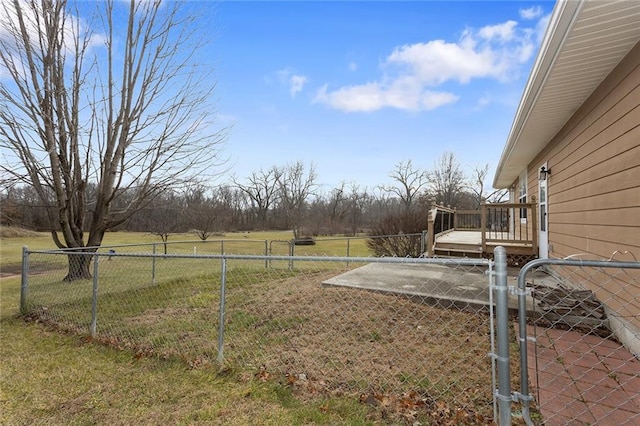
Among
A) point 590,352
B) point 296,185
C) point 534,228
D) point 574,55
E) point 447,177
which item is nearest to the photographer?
point 590,352

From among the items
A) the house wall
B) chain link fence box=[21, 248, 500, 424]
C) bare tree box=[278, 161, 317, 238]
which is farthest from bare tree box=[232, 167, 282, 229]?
the house wall

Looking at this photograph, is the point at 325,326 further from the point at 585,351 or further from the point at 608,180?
the point at 608,180

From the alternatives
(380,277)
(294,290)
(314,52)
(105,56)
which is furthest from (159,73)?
(380,277)

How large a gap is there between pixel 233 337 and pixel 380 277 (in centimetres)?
314

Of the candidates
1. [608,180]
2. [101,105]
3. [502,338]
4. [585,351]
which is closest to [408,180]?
[101,105]

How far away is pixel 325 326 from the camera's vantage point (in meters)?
4.00

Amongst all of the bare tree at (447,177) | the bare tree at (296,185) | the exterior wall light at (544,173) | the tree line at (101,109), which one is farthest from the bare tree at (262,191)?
the exterior wall light at (544,173)

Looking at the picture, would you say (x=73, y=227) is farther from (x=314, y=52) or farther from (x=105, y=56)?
(x=314, y=52)

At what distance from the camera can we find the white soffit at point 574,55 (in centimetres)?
261

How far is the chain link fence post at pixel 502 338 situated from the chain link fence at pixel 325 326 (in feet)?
0.66

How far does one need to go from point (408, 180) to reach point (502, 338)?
39.5 m

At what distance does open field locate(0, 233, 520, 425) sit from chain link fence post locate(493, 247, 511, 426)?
42 centimetres

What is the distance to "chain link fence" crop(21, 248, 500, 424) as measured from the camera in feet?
8.45

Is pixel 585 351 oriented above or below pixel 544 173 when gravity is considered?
below
